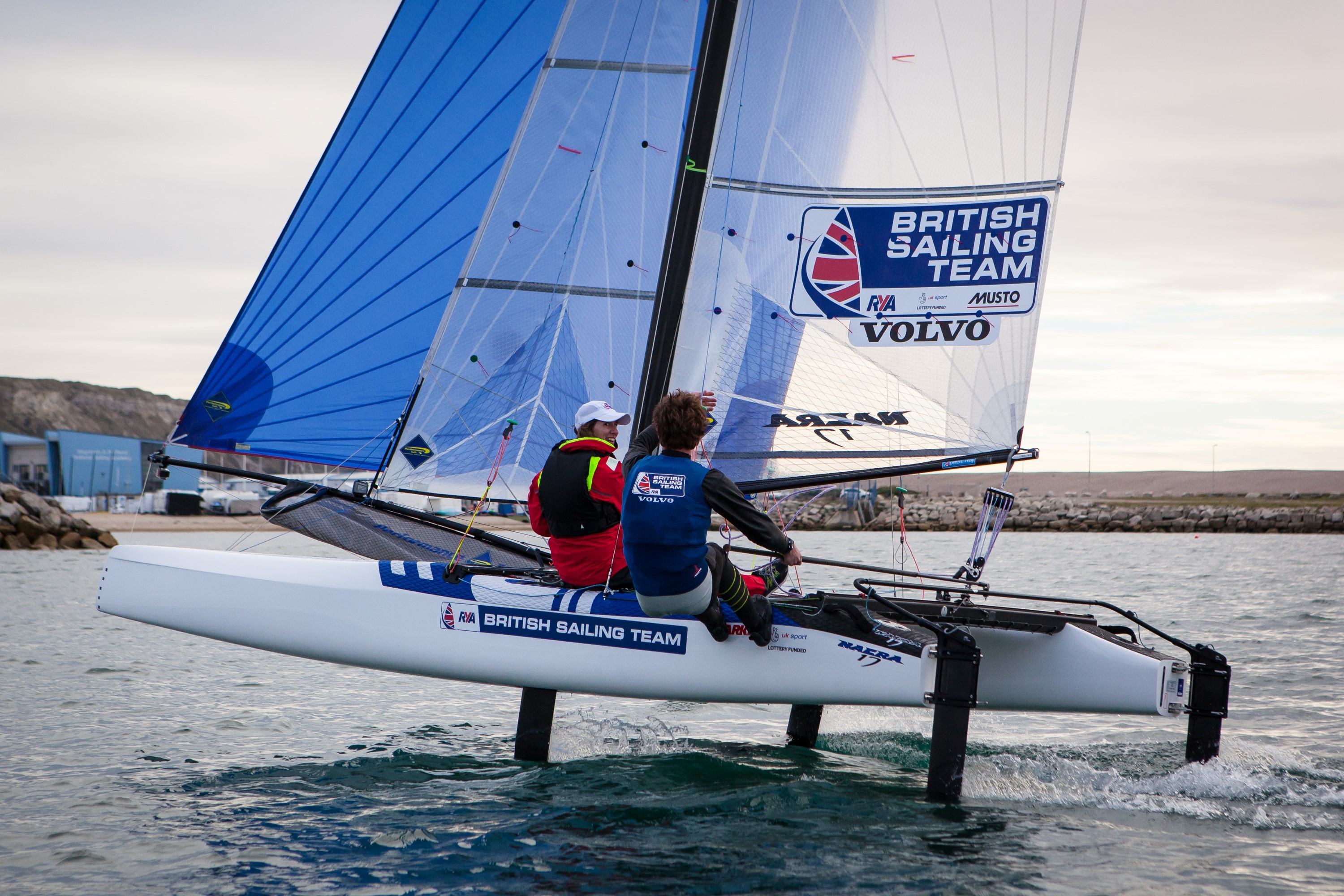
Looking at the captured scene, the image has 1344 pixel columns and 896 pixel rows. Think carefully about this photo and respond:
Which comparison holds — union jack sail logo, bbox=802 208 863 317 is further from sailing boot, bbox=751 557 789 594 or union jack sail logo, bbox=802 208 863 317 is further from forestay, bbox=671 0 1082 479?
sailing boot, bbox=751 557 789 594

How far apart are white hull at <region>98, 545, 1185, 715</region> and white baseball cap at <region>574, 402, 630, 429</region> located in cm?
73

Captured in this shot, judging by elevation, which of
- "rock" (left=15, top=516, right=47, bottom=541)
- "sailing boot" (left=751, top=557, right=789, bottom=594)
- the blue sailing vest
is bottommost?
"rock" (left=15, top=516, right=47, bottom=541)

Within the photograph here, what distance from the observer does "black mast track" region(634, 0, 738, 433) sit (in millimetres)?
5285

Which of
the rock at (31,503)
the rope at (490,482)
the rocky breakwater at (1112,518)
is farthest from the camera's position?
the rocky breakwater at (1112,518)

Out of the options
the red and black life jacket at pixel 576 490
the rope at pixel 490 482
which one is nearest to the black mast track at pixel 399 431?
the rope at pixel 490 482

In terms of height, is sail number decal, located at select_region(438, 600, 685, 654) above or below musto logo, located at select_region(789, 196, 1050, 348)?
below

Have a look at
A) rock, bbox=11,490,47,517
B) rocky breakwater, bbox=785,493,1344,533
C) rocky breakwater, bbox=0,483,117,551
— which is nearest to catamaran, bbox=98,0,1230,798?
rocky breakwater, bbox=0,483,117,551

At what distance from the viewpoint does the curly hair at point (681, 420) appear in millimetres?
3900

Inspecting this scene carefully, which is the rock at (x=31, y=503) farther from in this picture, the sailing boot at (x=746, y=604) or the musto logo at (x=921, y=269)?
the sailing boot at (x=746, y=604)

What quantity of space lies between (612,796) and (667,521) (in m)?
1.16

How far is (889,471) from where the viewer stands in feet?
16.5

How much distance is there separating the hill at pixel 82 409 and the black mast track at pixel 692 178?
239ft

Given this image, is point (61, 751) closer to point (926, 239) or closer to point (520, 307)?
point (520, 307)

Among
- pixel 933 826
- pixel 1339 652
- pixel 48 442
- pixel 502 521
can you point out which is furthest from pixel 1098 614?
pixel 48 442
